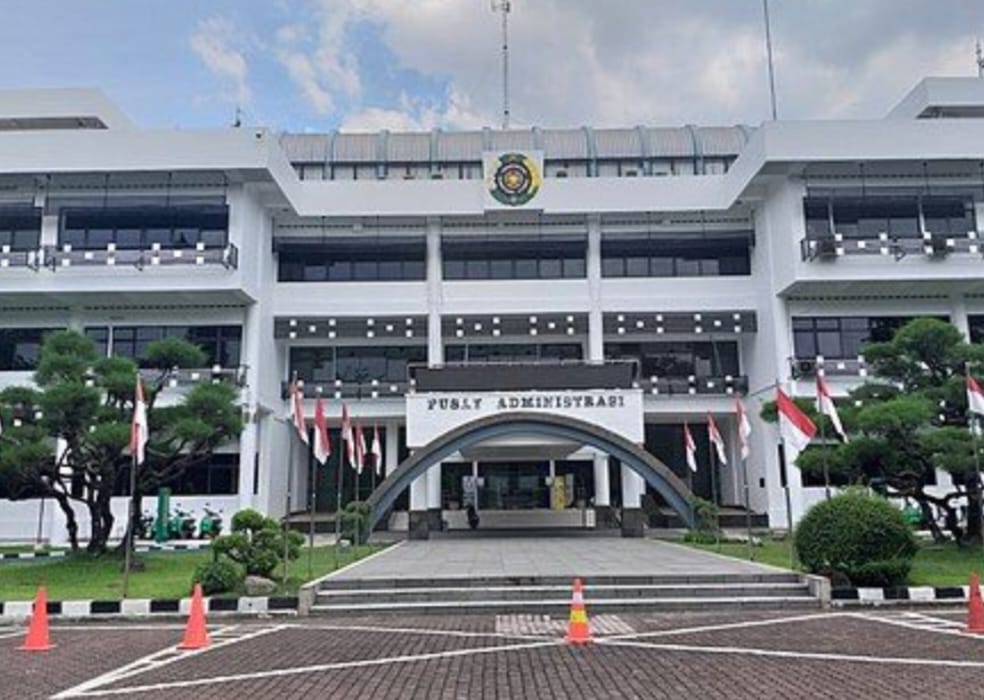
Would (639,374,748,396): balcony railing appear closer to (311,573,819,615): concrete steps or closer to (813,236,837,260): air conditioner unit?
(813,236,837,260): air conditioner unit

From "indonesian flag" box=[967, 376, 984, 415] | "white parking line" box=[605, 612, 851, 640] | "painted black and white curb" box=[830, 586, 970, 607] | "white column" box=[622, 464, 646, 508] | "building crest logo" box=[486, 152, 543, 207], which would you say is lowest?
"white parking line" box=[605, 612, 851, 640]

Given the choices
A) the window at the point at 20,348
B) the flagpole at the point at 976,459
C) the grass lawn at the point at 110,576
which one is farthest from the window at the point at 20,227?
the flagpole at the point at 976,459

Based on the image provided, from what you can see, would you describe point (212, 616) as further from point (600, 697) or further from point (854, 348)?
point (854, 348)

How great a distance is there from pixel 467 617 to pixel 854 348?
1936 centimetres

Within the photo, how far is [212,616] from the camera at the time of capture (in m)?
10.9

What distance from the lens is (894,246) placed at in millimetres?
24438

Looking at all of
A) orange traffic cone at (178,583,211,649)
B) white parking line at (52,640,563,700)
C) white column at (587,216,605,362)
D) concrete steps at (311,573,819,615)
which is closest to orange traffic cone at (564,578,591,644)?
white parking line at (52,640,563,700)

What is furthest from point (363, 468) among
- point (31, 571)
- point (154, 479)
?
point (31, 571)

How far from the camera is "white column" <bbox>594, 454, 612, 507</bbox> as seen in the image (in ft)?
87.1

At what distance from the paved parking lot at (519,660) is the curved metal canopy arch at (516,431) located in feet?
36.7

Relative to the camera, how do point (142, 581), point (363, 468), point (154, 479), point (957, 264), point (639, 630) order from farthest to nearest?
point (363, 468)
point (957, 264)
point (154, 479)
point (142, 581)
point (639, 630)

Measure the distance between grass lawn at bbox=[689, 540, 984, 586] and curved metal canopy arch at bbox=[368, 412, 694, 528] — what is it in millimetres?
3204

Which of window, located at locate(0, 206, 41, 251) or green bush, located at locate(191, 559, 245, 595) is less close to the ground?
window, located at locate(0, 206, 41, 251)

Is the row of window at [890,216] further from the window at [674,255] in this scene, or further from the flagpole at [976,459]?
the flagpole at [976,459]
